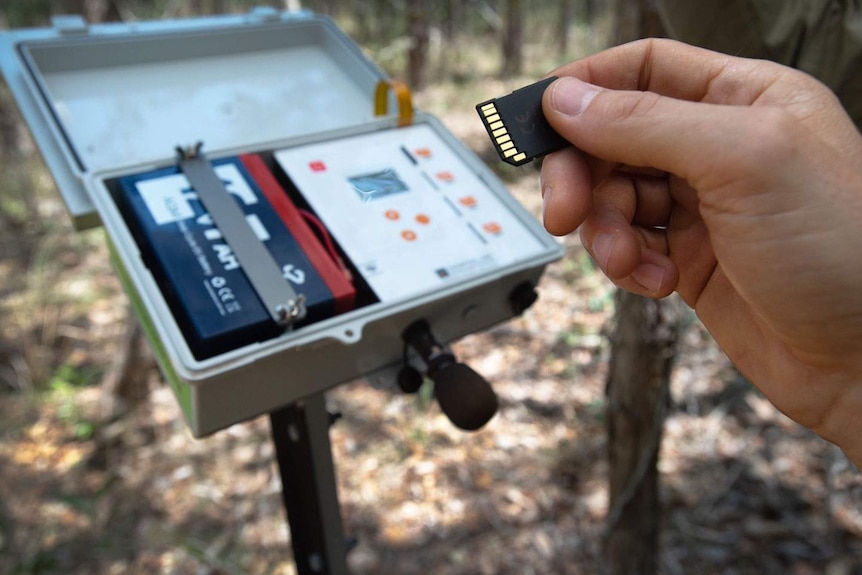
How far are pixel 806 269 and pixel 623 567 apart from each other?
1410mm

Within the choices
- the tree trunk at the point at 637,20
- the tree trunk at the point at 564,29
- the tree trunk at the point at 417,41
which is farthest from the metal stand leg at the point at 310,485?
the tree trunk at the point at 564,29

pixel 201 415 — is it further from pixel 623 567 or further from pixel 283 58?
pixel 623 567

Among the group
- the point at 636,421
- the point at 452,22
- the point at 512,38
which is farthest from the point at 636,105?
the point at 452,22

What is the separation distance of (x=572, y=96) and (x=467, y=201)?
42cm

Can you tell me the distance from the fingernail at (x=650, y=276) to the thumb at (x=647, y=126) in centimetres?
20

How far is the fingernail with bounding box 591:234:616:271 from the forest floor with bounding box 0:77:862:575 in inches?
52.7

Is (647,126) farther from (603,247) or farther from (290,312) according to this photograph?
(290,312)

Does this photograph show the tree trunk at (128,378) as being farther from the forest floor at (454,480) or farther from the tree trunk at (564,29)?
the tree trunk at (564,29)

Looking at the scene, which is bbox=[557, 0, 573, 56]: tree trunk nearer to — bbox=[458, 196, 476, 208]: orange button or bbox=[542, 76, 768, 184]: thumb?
bbox=[458, 196, 476, 208]: orange button

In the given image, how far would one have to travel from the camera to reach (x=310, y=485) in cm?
110

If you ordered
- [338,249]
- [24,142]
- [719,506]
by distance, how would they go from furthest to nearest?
[24,142]
[719,506]
[338,249]

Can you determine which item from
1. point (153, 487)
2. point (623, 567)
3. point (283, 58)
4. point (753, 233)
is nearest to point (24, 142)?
point (153, 487)

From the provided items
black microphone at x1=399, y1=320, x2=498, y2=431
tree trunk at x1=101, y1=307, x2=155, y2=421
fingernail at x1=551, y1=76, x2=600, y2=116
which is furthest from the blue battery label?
tree trunk at x1=101, y1=307, x2=155, y2=421

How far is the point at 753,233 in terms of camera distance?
668 mm
